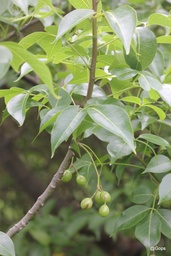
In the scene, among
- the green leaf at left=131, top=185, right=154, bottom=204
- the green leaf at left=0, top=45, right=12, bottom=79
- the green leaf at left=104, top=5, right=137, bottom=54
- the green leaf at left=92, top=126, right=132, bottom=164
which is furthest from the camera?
the green leaf at left=131, top=185, right=154, bottom=204

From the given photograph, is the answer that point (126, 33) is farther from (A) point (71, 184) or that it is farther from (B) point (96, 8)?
(A) point (71, 184)

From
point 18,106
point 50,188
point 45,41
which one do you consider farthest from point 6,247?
point 45,41

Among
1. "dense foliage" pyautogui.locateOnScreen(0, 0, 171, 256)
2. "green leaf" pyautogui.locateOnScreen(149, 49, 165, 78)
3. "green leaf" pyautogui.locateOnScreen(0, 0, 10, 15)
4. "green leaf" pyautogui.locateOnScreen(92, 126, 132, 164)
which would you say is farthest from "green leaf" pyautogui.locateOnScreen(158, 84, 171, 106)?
"green leaf" pyautogui.locateOnScreen(0, 0, 10, 15)

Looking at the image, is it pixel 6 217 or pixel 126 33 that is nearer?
pixel 126 33

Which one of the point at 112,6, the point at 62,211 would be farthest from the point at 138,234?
the point at 62,211

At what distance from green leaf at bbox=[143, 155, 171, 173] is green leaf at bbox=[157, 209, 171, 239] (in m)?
0.11

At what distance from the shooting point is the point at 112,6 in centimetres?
183

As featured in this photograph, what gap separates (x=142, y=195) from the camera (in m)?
1.20

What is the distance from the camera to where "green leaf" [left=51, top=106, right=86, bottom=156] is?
886 mm

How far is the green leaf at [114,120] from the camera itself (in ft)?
2.82

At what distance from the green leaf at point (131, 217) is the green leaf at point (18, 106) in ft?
1.08

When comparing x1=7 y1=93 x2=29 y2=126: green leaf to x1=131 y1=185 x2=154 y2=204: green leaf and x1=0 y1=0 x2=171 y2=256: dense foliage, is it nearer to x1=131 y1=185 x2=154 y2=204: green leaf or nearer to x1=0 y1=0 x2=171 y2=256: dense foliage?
x1=0 y1=0 x2=171 y2=256: dense foliage

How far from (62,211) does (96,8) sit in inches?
75.5

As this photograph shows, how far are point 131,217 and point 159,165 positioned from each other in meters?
0.13
